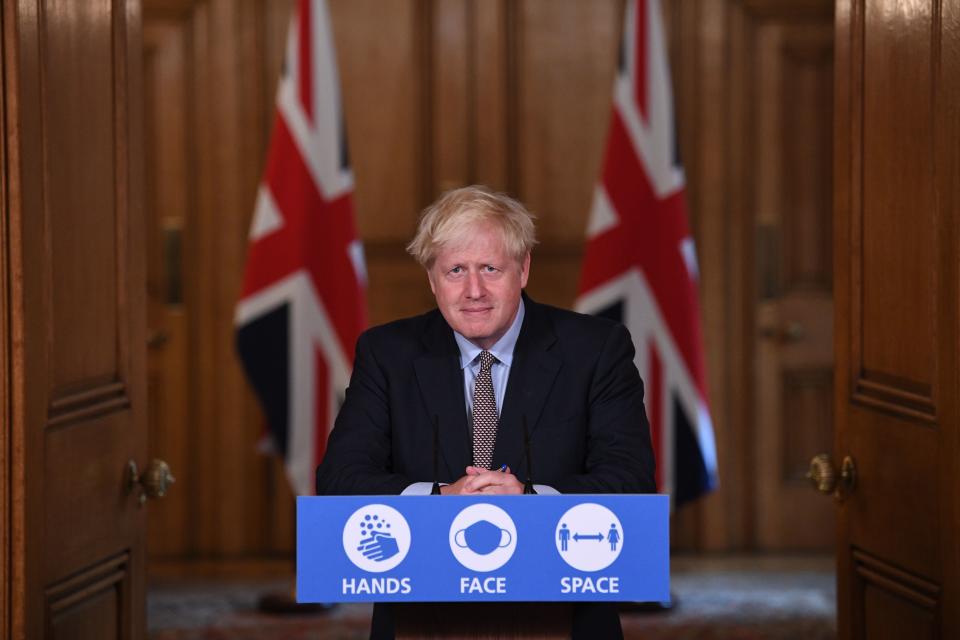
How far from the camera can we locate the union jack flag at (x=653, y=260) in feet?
16.6

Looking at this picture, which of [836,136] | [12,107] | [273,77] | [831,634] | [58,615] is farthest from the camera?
[273,77]

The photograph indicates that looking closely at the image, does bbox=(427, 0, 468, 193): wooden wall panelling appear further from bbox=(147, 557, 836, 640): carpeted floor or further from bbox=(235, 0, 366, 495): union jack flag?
bbox=(147, 557, 836, 640): carpeted floor

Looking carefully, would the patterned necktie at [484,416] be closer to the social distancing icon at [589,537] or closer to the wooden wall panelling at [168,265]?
the social distancing icon at [589,537]

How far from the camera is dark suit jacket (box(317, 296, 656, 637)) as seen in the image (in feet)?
8.14

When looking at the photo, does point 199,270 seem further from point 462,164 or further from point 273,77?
point 462,164

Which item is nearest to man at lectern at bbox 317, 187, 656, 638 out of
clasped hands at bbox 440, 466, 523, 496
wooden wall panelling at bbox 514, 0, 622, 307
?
clasped hands at bbox 440, 466, 523, 496

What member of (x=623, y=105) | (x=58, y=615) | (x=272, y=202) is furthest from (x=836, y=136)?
(x=272, y=202)

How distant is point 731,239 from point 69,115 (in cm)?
363

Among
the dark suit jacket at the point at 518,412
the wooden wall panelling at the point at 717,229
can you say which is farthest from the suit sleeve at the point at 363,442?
the wooden wall panelling at the point at 717,229

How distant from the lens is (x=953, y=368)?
2.42m

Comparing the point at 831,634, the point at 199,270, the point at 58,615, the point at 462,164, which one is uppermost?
the point at 462,164

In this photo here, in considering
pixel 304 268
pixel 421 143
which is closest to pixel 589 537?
pixel 304 268

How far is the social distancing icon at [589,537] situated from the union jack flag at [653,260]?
3057mm

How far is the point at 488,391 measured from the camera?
2568 millimetres
